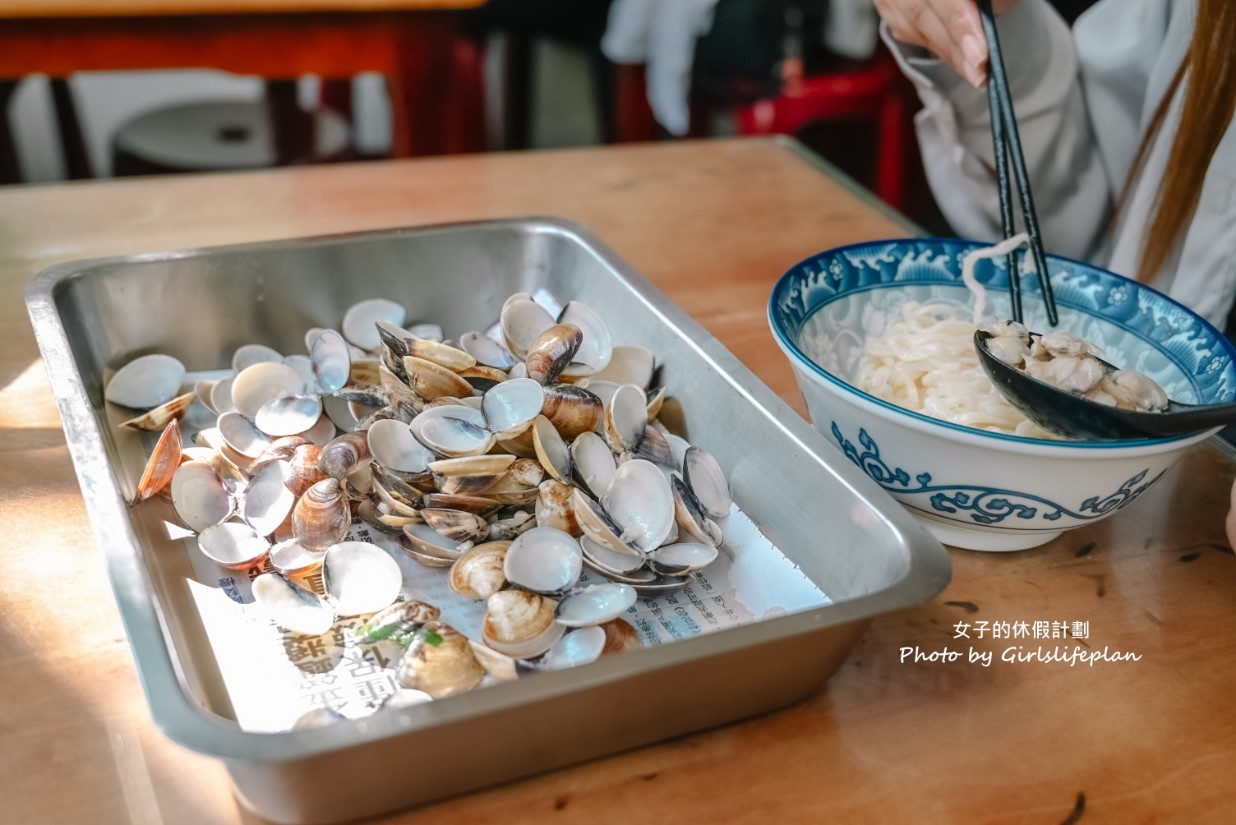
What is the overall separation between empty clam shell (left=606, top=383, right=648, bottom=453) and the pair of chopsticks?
32 centimetres

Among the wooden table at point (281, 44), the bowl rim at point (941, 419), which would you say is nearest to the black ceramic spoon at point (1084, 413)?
the bowl rim at point (941, 419)

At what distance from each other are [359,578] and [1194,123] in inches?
34.7

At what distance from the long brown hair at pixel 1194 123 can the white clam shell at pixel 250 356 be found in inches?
34.9

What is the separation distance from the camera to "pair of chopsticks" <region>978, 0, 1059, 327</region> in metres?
0.80

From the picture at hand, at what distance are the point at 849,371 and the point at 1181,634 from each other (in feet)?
1.00

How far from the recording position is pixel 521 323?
0.84m

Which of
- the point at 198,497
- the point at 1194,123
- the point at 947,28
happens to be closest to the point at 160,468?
the point at 198,497

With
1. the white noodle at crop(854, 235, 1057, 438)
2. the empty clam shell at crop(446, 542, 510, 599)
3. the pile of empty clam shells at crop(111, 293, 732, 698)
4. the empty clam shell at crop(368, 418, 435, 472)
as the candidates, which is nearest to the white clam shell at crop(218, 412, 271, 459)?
the pile of empty clam shells at crop(111, 293, 732, 698)

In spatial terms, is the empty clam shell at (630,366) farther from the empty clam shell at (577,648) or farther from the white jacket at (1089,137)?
the white jacket at (1089,137)

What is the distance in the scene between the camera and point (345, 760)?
0.44m

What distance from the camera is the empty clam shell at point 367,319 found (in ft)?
3.02

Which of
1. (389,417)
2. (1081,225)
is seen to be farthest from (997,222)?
(389,417)

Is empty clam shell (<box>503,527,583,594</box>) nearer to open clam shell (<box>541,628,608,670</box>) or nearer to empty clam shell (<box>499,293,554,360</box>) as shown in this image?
open clam shell (<box>541,628,608,670</box>)

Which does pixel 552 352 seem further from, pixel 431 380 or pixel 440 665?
pixel 440 665
